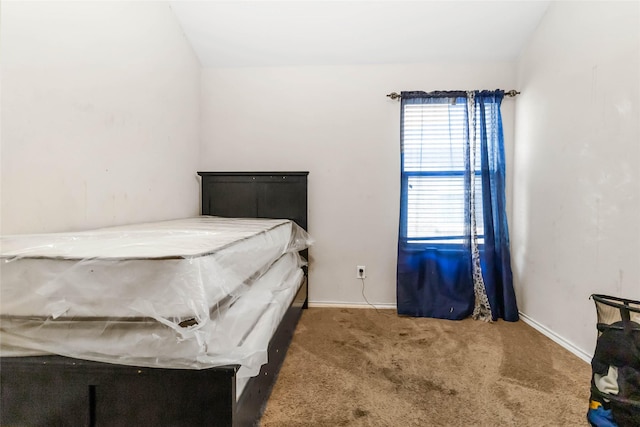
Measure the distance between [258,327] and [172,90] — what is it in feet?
6.51

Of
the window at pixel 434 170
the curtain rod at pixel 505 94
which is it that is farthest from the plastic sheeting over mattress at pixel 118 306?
the curtain rod at pixel 505 94

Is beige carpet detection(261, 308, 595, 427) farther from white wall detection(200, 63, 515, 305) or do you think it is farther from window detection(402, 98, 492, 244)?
window detection(402, 98, 492, 244)

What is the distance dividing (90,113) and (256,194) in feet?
4.25

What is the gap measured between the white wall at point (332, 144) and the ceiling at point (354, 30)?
4.7 inches

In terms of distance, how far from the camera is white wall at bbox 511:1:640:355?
1624 millimetres

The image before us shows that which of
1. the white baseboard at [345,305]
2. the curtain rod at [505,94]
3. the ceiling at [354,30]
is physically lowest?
the white baseboard at [345,305]

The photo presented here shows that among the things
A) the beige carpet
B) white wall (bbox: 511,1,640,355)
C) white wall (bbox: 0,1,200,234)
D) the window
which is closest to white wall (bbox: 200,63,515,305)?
the window

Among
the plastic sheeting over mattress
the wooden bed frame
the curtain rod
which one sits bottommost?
the wooden bed frame

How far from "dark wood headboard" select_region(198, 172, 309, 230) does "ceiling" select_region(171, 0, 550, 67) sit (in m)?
0.97

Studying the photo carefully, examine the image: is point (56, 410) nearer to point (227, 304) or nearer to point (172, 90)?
point (227, 304)

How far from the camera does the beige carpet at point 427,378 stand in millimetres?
1360

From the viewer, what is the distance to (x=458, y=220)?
2.68 meters

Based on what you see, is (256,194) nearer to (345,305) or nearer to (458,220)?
(345,305)

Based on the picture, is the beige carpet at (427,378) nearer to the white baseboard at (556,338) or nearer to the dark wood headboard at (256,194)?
the white baseboard at (556,338)
